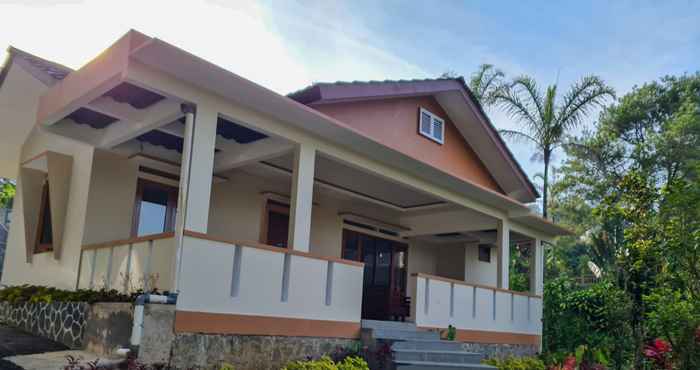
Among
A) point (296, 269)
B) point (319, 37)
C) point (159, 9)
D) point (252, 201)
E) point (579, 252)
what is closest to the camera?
point (159, 9)

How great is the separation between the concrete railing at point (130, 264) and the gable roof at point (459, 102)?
11.9 feet

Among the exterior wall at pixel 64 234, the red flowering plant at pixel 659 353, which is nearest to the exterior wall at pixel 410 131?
the exterior wall at pixel 64 234

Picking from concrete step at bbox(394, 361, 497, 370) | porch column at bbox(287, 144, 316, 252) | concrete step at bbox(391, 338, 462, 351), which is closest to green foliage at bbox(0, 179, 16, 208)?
porch column at bbox(287, 144, 316, 252)

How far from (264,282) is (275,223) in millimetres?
4524

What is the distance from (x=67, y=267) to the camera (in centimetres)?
1010

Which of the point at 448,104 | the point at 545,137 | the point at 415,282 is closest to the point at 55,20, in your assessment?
the point at 415,282

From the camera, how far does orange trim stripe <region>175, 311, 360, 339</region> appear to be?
7.15m

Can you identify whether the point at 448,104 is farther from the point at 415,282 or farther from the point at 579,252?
the point at 579,252

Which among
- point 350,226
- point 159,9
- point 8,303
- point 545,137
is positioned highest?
point 545,137

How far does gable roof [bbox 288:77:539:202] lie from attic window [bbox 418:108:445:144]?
1.54ft

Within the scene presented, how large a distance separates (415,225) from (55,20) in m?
9.69

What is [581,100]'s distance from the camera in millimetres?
20047

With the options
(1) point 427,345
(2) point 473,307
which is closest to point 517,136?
(2) point 473,307

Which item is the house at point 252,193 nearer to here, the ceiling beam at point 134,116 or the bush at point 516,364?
the ceiling beam at point 134,116
